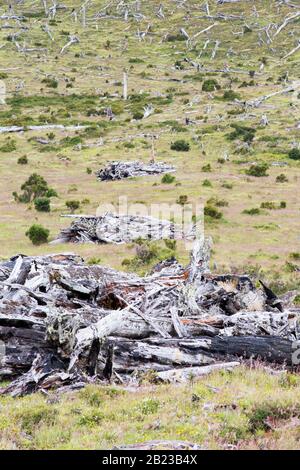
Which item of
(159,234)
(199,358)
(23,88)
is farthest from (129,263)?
(23,88)

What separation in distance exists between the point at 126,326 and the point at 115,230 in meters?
15.9

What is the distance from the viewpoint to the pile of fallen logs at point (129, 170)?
42.7 metres

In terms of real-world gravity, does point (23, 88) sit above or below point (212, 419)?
below

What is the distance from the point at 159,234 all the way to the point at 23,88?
57477 mm

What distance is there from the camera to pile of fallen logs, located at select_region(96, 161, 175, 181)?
4272 centimetres

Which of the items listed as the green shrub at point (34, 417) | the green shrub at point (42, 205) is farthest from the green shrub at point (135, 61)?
the green shrub at point (34, 417)

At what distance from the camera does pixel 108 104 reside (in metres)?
71.2

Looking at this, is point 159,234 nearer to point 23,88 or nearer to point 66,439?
point 66,439

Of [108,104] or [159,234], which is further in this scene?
[108,104]

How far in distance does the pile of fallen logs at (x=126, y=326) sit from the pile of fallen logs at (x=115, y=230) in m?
10.5

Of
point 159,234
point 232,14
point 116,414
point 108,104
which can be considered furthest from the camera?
point 232,14

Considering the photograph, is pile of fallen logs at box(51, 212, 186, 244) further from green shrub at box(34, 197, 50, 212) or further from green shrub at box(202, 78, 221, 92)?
green shrub at box(202, 78, 221, 92)

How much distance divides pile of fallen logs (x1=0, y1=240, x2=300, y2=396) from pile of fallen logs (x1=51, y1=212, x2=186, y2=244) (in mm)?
10506
